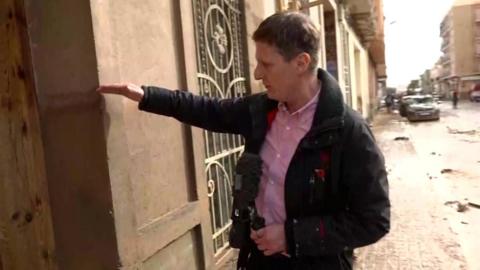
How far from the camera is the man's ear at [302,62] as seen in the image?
6.19 ft

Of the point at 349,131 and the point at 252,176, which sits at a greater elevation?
the point at 349,131

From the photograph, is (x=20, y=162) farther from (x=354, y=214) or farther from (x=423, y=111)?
(x=423, y=111)

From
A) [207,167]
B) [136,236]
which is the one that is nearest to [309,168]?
[136,236]

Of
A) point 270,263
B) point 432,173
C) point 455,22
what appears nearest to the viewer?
point 270,263

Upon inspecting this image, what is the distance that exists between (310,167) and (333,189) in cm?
12

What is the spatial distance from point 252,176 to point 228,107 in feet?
1.40

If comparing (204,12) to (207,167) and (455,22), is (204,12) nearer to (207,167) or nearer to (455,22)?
(207,167)

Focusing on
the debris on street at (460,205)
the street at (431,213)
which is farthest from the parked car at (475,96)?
the debris on street at (460,205)

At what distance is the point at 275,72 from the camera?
193 centimetres

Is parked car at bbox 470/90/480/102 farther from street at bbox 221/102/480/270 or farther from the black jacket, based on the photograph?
the black jacket

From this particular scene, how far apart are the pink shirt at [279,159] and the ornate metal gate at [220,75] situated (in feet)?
6.98

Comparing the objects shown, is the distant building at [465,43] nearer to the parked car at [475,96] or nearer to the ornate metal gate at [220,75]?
the parked car at [475,96]

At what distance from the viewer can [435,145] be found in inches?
685

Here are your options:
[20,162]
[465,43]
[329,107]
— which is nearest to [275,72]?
[329,107]
